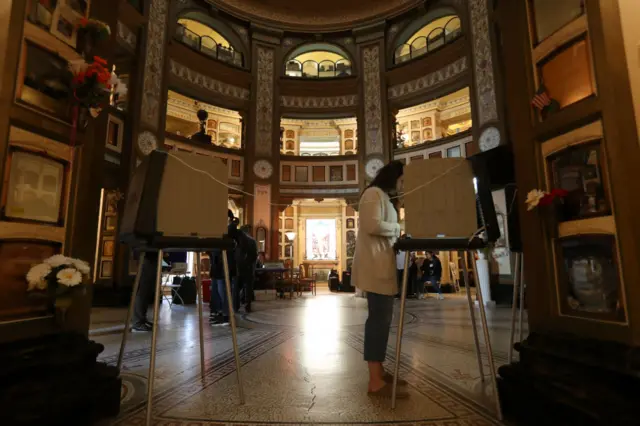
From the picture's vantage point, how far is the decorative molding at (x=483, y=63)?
8711 millimetres

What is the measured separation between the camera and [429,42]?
11.6 meters

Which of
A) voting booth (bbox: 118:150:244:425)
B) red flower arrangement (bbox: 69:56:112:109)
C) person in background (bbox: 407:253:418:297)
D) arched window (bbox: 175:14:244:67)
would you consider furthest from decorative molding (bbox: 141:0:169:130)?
voting booth (bbox: 118:150:244:425)

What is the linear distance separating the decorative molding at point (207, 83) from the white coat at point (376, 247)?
9.85m

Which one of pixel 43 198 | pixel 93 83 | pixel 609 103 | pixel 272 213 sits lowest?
pixel 43 198

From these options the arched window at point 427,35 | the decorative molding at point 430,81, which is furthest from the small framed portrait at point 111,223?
the arched window at point 427,35

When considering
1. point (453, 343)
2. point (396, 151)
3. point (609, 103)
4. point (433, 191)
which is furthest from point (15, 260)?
point (396, 151)

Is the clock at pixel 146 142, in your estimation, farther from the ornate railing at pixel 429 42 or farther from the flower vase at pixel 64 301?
the ornate railing at pixel 429 42

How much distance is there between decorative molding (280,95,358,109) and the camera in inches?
479

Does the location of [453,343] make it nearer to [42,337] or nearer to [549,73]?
[549,73]

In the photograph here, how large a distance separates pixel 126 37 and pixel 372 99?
686 centimetres

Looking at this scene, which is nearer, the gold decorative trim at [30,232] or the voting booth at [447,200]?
the gold decorative trim at [30,232]

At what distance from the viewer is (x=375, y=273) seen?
2012 mm

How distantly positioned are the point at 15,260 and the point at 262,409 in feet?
4.20

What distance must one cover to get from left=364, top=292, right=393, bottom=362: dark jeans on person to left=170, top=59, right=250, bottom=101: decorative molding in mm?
10105
